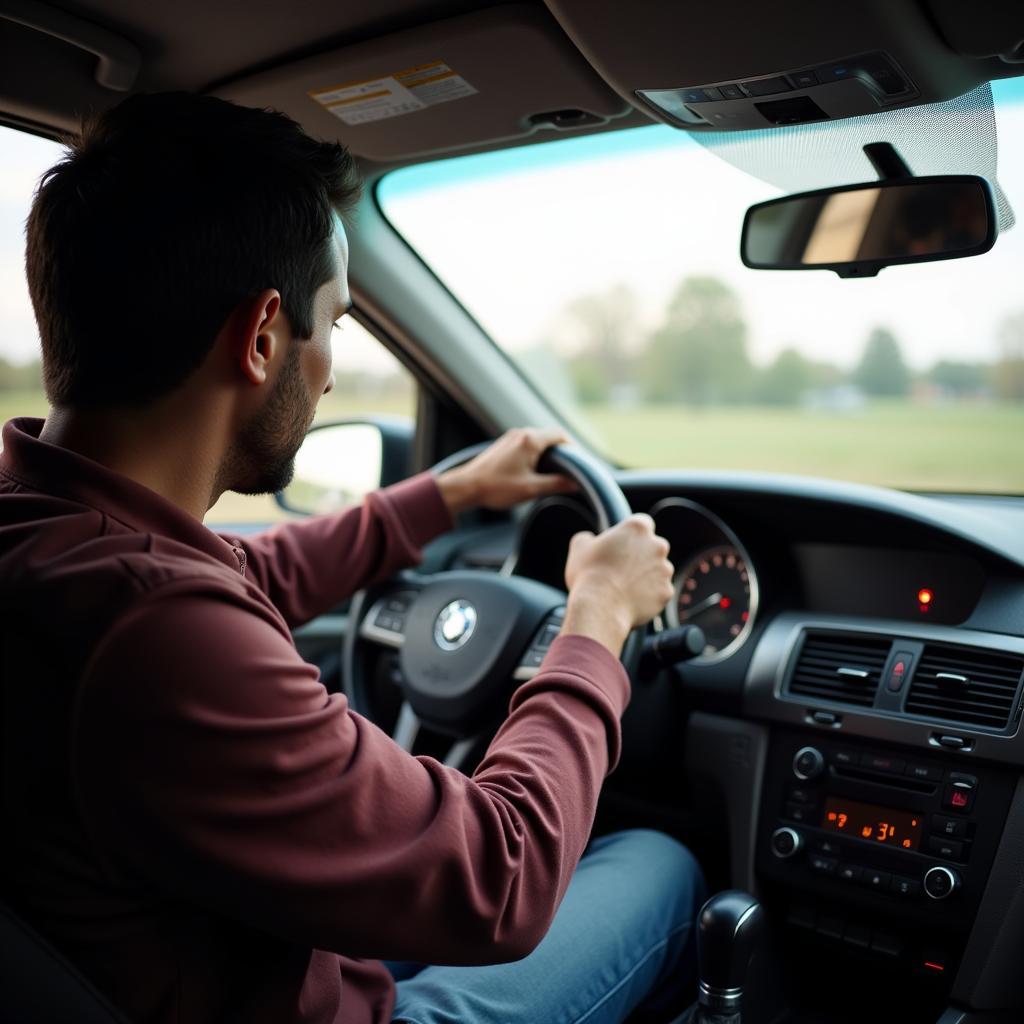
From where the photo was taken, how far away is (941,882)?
187 cm

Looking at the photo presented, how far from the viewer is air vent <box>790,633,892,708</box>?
206cm

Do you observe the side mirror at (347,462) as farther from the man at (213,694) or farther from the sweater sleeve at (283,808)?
the sweater sleeve at (283,808)

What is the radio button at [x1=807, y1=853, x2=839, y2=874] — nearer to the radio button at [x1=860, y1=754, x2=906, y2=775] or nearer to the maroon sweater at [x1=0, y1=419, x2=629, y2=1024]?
the radio button at [x1=860, y1=754, x2=906, y2=775]

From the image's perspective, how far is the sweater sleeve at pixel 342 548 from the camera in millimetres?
2121

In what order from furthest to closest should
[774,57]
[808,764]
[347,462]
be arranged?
[347,462] < [808,764] < [774,57]

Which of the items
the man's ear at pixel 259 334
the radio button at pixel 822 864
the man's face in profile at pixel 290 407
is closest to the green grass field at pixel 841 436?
the radio button at pixel 822 864

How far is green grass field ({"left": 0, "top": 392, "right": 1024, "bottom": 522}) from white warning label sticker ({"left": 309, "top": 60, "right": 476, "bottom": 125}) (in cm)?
96

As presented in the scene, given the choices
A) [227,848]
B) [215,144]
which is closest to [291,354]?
[215,144]

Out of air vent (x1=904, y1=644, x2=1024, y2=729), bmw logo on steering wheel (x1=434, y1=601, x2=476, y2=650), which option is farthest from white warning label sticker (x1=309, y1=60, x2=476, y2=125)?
air vent (x1=904, y1=644, x2=1024, y2=729)

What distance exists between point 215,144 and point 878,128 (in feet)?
3.80

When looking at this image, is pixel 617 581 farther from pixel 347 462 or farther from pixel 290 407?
pixel 347 462

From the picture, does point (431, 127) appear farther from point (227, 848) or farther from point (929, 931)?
point (929, 931)

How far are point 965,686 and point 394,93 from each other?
5.09 ft

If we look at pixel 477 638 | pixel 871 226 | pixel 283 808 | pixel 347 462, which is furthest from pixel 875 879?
pixel 347 462
